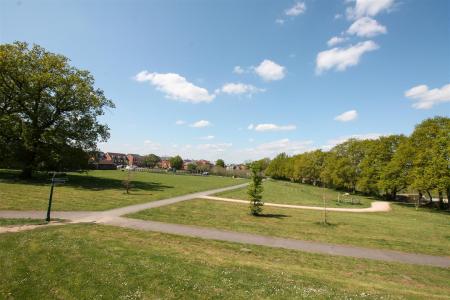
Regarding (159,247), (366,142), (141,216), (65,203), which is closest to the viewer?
(159,247)

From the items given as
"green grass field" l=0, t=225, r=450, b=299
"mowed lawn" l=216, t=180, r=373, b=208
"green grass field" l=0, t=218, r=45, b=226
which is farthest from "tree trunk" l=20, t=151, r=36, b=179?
"green grass field" l=0, t=225, r=450, b=299

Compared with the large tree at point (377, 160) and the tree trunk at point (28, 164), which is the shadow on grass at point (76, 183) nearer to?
the tree trunk at point (28, 164)

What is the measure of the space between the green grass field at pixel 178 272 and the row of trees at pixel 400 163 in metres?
29.0

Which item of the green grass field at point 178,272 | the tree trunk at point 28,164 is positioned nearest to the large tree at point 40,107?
the tree trunk at point 28,164

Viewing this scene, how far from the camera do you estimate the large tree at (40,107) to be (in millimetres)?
33688

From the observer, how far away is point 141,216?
19.8 meters

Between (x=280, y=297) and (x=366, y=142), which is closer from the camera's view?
(x=280, y=297)

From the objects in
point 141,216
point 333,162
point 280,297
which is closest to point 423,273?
point 280,297

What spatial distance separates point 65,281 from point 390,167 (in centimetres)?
4757

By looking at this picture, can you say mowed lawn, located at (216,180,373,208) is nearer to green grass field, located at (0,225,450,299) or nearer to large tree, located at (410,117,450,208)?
large tree, located at (410,117,450,208)

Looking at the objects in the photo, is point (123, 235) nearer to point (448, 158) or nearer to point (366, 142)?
point (448, 158)

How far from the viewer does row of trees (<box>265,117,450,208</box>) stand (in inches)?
1471

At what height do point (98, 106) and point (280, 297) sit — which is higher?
point (98, 106)

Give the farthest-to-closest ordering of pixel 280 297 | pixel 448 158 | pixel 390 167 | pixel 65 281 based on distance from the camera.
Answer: pixel 390 167, pixel 448 158, pixel 65 281, pixel 280 297
